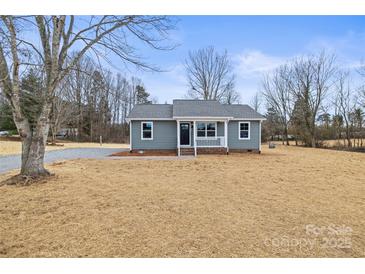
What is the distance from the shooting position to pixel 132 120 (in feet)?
48.9

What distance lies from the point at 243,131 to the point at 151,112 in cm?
672

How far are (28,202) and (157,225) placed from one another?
3.00 meters

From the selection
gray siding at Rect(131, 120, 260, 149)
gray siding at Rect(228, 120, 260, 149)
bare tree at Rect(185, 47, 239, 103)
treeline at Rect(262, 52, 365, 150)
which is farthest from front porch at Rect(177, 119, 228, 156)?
bare tree at Rect(185, 47, 239, 103)

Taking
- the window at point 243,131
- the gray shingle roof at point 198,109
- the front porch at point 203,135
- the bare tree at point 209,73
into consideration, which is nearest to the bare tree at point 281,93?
the bare tree at point 209,73

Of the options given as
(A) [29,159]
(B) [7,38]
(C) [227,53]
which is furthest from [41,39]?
(C) [227,53]

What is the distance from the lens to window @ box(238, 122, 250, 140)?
619 inches

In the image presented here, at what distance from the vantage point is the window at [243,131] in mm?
15711

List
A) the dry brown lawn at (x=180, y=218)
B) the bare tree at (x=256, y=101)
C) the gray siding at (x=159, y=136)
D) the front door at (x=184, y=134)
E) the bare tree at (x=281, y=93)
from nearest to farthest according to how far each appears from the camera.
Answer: the dry brown lawn at (x=180, y=218) → the gray siding at (x=159, y=136) → the front door at (x=184, y=134) → the bare tree at (x=281, y=93) → the bare tree at (x=256, y=101)

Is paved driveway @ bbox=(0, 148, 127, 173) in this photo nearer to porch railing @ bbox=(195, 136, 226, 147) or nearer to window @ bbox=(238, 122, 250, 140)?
porch railing @ bbox=(195, 136, 226, 147)

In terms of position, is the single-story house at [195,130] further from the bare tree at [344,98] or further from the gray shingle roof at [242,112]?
the bare tree at [344,98]

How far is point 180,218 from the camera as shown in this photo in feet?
12.0

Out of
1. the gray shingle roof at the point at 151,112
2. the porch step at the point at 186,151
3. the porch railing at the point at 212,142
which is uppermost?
the gray shingle roof at the point at 151,112

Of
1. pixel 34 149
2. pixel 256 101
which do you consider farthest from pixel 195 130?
pixel 256 101
